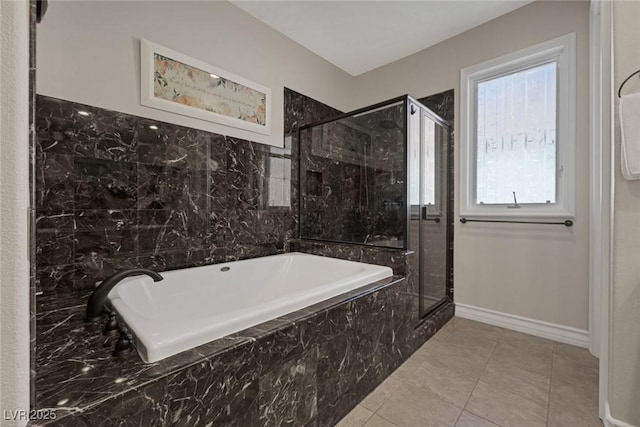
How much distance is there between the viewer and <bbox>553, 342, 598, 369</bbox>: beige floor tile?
6.01 feet

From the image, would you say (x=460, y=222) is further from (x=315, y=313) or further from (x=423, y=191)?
(x=315, y=313)

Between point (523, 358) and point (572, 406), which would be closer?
point (572, 406)

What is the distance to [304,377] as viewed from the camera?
115 cm

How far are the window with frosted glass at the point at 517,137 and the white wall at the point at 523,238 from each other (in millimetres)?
187

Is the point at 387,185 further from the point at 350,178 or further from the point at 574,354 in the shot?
the point at 574,354

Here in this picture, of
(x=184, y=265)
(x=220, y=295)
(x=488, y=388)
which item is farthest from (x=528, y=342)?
(x=184, y=265)

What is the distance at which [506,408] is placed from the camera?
1418 mm

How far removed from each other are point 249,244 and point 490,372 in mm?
1973

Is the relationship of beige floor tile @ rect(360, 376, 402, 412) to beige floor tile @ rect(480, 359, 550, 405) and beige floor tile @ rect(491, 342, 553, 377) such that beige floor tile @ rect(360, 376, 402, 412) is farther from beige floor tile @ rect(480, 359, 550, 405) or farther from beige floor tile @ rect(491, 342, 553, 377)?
beige floor tile @ rect(491, 342, 553, 377)

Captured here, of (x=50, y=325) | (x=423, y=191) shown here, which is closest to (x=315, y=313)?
(x=50, y=325)

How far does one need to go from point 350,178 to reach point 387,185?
55 cm

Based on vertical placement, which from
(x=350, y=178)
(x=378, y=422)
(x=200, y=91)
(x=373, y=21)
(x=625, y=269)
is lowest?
(x=378, y=422)

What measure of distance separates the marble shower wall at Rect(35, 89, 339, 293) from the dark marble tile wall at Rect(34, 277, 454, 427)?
0.33m

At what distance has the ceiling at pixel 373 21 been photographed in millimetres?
2270
